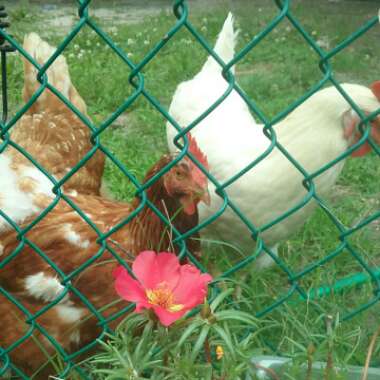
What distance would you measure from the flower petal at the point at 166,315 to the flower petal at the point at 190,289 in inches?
1.0

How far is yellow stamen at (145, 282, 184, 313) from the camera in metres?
1.06

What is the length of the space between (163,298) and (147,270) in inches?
2.6

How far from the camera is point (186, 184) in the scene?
1.94m

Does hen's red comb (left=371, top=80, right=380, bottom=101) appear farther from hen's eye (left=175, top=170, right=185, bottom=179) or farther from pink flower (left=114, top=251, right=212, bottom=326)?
pink flower (left=114, top=251, right=212, bottom=326)

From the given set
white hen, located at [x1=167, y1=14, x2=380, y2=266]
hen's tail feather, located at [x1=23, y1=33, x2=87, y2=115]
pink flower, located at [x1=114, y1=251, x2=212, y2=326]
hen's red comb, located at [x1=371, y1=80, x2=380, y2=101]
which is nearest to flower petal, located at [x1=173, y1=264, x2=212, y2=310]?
pink flower, located at [x1=114, y1=251, x2=212, y2=326]

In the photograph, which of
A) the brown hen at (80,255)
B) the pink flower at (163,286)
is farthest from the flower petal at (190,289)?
the brown hen at (80,255)

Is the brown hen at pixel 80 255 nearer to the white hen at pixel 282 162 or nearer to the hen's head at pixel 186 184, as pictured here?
the hen's head at pixel 186 184

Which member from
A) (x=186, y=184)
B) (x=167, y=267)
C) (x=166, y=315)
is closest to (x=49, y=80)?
(x=186, y=184)

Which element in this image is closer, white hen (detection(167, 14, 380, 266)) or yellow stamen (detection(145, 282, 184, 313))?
yellow stamen (detection(145, 282, 184, 313))

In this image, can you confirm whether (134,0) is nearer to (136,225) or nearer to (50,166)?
(50,166)

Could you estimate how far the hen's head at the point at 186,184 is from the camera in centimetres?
194

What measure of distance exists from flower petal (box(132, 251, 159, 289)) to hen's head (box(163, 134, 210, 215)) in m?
0.82

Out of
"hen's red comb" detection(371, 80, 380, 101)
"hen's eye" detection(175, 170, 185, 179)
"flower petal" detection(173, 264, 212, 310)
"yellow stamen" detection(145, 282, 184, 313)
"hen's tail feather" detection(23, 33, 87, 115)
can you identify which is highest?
"hen's tail feather" detection(23, 33, 87, 115)

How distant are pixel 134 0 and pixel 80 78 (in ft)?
13.1
